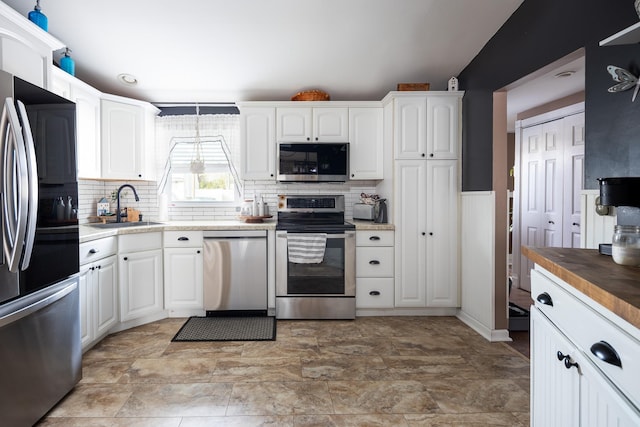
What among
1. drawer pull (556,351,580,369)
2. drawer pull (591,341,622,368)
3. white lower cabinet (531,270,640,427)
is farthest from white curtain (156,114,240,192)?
drawer pull (591,341,622,368)

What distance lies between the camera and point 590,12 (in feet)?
6.27

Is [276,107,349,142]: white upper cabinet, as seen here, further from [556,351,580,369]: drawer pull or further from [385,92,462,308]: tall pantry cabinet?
[556,351,580,369]: drawer pull

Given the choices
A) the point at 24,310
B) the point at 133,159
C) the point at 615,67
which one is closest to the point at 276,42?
the point at 133,159

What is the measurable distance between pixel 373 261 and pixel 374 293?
0.32 m

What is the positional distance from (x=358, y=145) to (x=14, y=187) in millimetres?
2837

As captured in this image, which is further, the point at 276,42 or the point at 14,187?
the point at 276,42

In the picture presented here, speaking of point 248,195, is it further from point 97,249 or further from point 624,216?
point 624,216

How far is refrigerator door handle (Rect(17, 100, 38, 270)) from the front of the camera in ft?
5.37

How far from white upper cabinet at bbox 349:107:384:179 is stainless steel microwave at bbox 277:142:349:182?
113 millimetres

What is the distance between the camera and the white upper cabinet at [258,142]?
3629 millimetres

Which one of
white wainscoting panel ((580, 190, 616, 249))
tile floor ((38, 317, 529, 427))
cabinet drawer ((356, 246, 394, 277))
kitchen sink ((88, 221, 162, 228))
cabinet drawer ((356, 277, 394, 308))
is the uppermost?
white wainscoting panel ((580, 190, 616, 249))

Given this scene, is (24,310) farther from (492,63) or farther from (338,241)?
(492,63)

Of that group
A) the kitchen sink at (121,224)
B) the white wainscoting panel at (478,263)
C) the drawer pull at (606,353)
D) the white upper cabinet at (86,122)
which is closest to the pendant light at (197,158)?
the kitchen sink at (121,224)

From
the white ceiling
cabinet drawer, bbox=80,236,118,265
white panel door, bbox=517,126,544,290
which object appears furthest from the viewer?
white panel door, bbox=517,126,544,290
